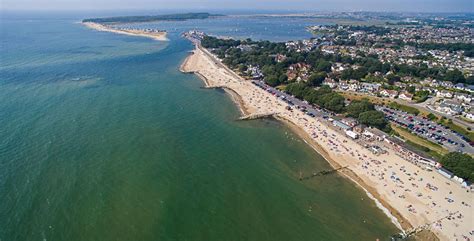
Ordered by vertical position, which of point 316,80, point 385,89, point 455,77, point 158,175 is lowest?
point 385,89

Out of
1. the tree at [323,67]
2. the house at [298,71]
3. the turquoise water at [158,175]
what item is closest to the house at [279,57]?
the house at [298,71]

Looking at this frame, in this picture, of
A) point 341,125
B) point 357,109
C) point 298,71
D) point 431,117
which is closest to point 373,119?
point 357,109

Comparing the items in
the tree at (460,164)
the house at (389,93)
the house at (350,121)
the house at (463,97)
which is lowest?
the house at (463,97)

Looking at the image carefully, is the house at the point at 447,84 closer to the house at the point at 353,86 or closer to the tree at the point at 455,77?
the tree at the point at 455,77

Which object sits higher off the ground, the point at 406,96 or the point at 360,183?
the point at 406,96

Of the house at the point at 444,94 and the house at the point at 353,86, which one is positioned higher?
the house at the point at 353,86

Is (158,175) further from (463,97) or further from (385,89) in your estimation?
(463,97)
